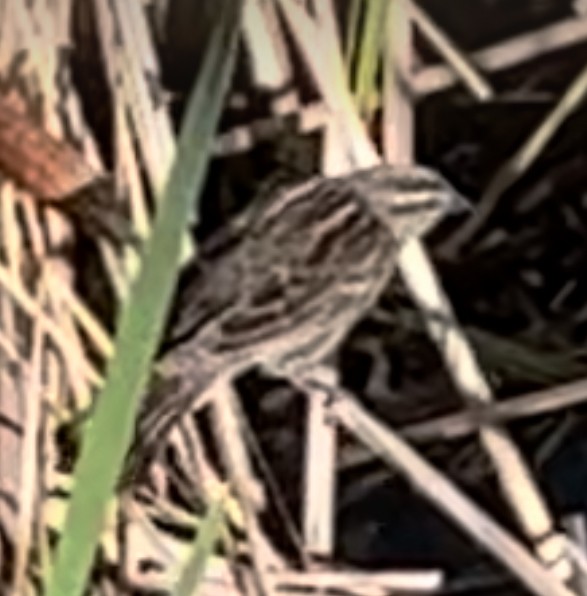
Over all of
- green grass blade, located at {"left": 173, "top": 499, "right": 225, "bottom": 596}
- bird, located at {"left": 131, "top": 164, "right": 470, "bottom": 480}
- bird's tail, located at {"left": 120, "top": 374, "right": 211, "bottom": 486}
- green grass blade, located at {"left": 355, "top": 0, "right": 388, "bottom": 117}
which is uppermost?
green grass blade, located at {"left": 355, "top": 0, "right": 388, "bottom": 117}

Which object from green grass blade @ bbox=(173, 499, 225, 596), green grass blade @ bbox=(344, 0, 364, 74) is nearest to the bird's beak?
green grass blade @ bbox=(344, 0, 364, 74)

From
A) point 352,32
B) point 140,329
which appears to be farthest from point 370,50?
point 140,329

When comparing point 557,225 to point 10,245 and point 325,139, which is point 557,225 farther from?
point 10,245

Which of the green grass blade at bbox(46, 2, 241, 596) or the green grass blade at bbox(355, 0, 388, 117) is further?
the green grass blade at bbox(355, 0, 388, 117)

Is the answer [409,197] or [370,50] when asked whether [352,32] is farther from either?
[409,197]

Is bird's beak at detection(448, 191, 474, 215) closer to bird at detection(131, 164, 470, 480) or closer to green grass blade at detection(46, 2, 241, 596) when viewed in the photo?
bird at detection(131, 164, 470, 480)

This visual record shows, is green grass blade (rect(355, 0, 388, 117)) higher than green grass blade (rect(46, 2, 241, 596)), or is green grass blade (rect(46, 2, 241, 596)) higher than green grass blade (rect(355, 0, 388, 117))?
green grass blade (rect(355, 0, 388, 117))
